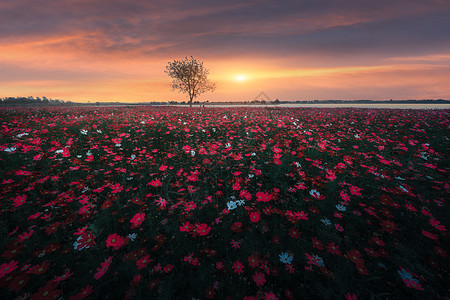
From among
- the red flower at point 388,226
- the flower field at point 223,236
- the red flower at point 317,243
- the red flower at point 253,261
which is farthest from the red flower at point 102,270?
the red flower at point 388,226

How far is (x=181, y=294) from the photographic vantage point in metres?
1.79

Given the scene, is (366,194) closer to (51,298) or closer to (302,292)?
(302,292)

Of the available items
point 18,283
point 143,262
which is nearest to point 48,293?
point 18,283

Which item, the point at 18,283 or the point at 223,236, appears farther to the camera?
the point at 223,236

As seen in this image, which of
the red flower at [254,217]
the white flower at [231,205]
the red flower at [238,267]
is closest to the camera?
the red flower at [238,267]

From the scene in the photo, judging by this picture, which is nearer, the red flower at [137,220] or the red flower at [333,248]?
the red flower at [333,248]

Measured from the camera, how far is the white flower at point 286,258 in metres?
2.05

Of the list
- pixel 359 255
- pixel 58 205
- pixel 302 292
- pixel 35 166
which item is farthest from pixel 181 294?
pixel 35 166

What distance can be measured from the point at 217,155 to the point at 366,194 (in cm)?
361

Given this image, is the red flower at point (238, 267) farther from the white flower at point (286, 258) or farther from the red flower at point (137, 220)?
the red flower at point (137, 220)

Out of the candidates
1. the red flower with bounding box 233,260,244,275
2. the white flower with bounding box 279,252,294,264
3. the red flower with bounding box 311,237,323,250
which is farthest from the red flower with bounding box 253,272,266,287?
the red flower with bounding box 311,237,323,250

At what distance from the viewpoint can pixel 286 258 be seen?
2.09 meters

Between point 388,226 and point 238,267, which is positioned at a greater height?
point 388,226

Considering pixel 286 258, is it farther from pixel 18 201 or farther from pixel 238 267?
pixel 18 201
